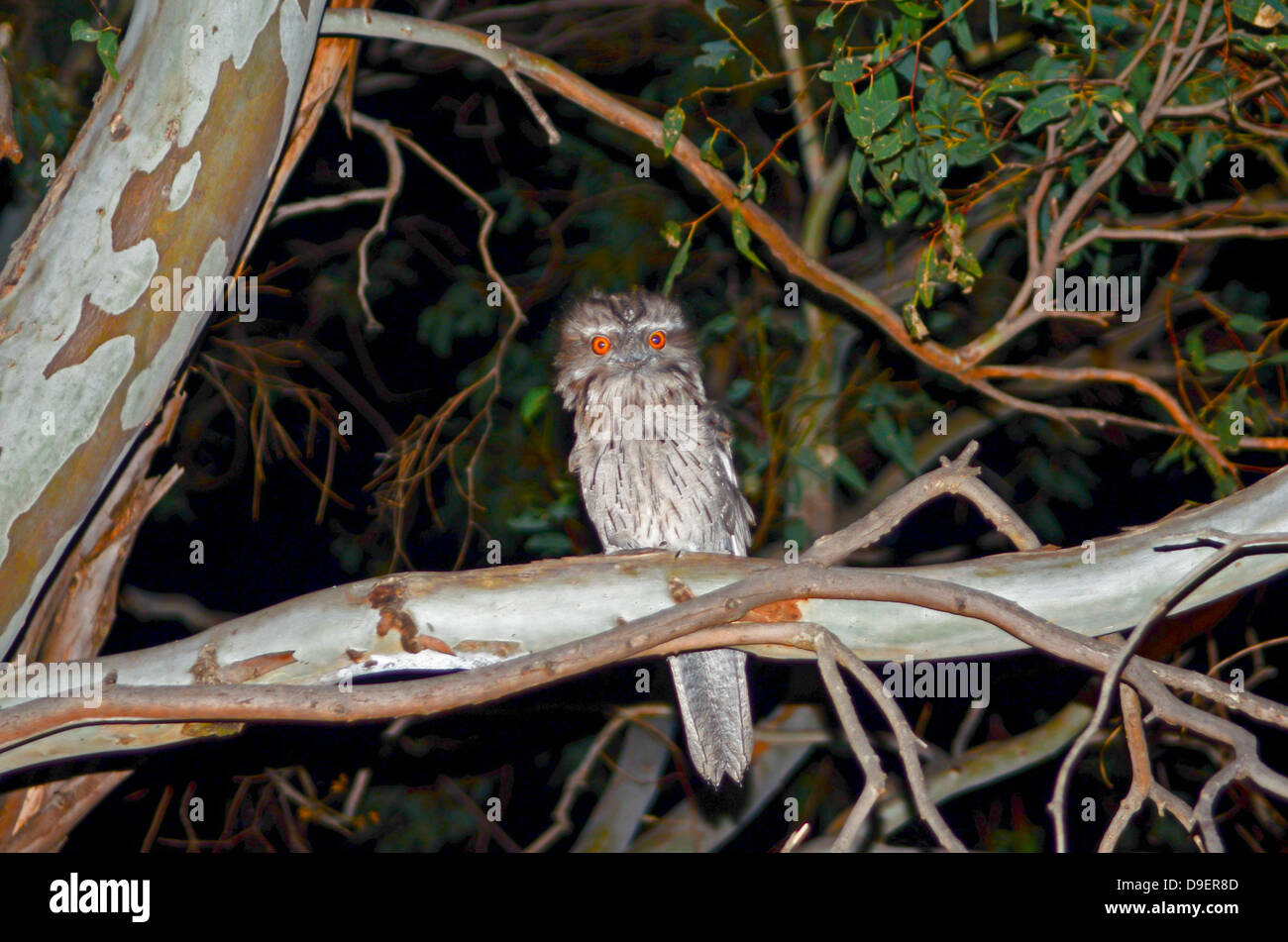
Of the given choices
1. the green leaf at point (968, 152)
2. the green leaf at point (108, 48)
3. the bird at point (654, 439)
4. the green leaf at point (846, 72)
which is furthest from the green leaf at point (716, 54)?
the green leaf at point (108, 48)

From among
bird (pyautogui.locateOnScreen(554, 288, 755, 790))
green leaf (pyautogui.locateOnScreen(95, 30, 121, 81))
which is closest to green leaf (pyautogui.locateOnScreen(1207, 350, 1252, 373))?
bird (pyautogui.locateOnScreen(554, 288, 755, 790))

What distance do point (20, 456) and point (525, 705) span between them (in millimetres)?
2799

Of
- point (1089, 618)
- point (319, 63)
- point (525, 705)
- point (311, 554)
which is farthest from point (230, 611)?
point (1089, 618)

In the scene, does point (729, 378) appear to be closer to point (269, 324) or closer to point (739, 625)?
point (269, 324)

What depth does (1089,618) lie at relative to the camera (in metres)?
2.02

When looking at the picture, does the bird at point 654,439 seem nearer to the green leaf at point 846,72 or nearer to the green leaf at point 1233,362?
the green leaf at point 846,72

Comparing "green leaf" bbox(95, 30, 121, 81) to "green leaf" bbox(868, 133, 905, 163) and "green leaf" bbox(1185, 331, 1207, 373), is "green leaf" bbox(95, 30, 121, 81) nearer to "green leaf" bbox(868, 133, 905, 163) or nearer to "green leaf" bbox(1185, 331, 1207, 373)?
"green leaf" bbox(868, 133, 905, 163)

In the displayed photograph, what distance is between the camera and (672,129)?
263 cm

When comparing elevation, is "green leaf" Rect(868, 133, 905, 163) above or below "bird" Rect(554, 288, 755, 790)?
above

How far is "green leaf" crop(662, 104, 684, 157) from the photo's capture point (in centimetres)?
263

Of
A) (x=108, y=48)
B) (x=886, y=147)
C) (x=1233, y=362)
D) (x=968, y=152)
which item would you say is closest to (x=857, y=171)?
(x=886, y=147)

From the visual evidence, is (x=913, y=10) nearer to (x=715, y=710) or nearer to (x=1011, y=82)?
(x=1011, y=82)

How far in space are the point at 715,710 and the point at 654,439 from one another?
0.94 meters

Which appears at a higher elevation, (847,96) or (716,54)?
(716,54)
